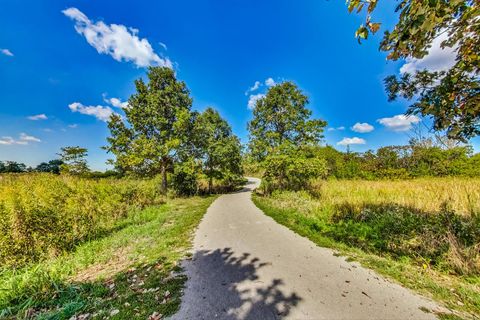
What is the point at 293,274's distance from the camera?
3.74 meters

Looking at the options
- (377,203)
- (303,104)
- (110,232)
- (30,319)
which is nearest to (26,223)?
(110,232)

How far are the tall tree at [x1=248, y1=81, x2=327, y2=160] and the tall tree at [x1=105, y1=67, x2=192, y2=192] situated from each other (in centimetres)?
558

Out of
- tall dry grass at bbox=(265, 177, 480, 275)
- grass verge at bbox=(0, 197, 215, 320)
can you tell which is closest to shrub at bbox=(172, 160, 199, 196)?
tall dry grass at bbox=(265, 177, 480, 275)

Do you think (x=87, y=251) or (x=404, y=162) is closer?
(x=87, y=251)

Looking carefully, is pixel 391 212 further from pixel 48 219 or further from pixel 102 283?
pixel 48 219

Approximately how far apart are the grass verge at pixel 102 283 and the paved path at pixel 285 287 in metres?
0.45

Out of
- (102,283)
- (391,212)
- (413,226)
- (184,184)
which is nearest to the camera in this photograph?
(102,283)

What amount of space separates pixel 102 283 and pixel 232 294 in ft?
8.33

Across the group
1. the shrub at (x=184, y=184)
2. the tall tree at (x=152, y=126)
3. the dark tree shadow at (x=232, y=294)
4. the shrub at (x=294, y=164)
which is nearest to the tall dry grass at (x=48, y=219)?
the dark tree shadow at (x=232, y=294)

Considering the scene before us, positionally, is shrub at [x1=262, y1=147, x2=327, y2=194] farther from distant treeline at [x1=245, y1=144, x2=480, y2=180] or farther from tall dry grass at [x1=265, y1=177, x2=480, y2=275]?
tall dry grass at [x1=265, y1=177, x2=480, y2=275]

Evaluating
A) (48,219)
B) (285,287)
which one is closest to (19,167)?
(48,219)

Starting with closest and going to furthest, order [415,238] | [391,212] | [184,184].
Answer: [415,238] → [391,212] → [184,184]

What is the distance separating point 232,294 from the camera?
10.4 ft

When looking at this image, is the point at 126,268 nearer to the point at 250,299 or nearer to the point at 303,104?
the point at 250,299
